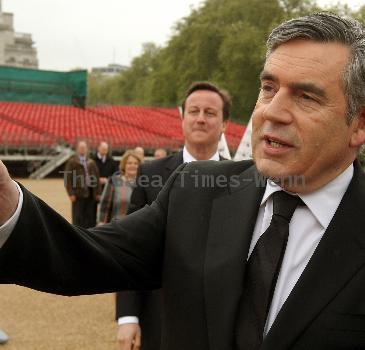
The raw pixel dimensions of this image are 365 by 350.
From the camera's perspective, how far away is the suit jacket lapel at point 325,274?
135 centimetres

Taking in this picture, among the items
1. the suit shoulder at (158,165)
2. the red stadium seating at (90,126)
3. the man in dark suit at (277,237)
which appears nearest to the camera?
the man in dark suit at (277,237)

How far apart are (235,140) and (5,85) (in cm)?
1246

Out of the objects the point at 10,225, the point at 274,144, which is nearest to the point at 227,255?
the point at 274,144

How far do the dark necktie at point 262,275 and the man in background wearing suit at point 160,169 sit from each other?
4.38ft

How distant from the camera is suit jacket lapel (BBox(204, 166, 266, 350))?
56.9 inches

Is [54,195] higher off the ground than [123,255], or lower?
lower

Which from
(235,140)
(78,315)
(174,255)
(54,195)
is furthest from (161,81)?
(174,255)

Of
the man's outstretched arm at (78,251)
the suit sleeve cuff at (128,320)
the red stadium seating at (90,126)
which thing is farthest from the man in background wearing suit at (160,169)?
the red stadium seating at (90,126)

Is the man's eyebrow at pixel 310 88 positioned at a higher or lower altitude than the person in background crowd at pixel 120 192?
higher

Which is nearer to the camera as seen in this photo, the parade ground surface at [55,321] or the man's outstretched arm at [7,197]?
the man's outstretched arm at [7,197]

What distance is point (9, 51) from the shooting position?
73375 mm

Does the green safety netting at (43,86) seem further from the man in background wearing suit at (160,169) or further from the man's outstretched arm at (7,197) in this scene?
the man's outstretched arm at (7,197)

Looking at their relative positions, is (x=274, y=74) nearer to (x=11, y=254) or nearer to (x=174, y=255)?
(x=174, y=255)

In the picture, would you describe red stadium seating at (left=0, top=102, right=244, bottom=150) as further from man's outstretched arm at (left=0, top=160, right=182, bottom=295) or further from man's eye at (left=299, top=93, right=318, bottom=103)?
man's eye at (left=299, top=93, right=318, bottom=103)
